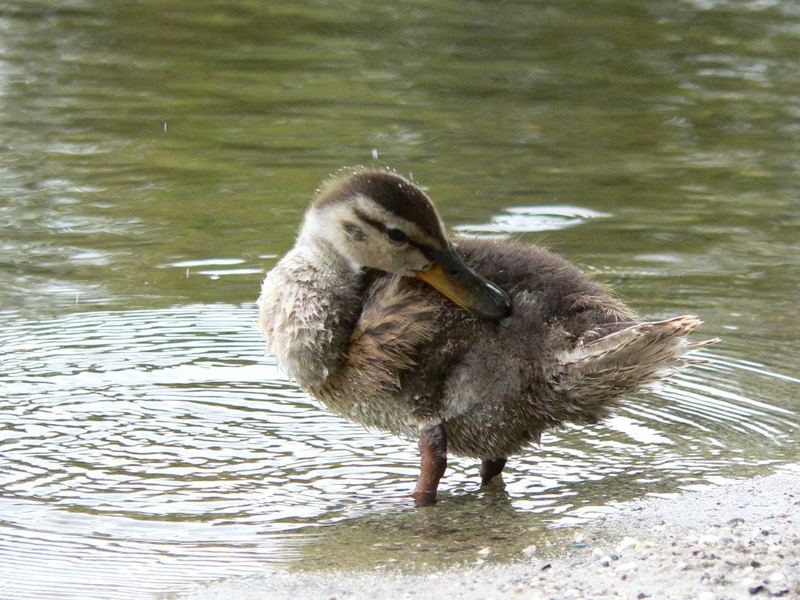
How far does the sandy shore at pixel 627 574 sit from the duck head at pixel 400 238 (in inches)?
46.5

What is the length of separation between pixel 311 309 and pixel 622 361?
55.1 inches

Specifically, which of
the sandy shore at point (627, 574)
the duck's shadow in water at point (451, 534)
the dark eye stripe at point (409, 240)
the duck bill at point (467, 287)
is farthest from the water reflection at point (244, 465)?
the dark eye stripe at point (409, 240)

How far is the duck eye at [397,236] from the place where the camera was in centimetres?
667

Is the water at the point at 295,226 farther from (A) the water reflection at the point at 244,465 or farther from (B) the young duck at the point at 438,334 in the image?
(B) the young duck at the point at 438,334

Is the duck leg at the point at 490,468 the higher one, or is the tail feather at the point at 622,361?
the tail feather at the point at 622,361

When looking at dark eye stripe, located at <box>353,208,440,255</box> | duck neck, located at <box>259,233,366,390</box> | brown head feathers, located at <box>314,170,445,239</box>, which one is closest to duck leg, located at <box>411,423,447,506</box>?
duck neck, located at <box>259,233,366,390</box>

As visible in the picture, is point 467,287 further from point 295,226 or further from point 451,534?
point 295,226

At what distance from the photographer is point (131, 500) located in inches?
256

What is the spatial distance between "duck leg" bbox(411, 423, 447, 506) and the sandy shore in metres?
0.82

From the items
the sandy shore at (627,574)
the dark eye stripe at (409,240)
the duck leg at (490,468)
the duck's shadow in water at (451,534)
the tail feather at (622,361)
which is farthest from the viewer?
the duck leg at (490,468)

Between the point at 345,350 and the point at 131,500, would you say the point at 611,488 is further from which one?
the point at 131,500

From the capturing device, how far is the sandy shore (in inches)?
202

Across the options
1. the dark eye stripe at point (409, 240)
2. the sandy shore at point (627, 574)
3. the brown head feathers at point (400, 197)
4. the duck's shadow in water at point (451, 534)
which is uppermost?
the brown head feathers at point (400, 197)

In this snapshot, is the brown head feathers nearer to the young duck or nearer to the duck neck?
the young duck
